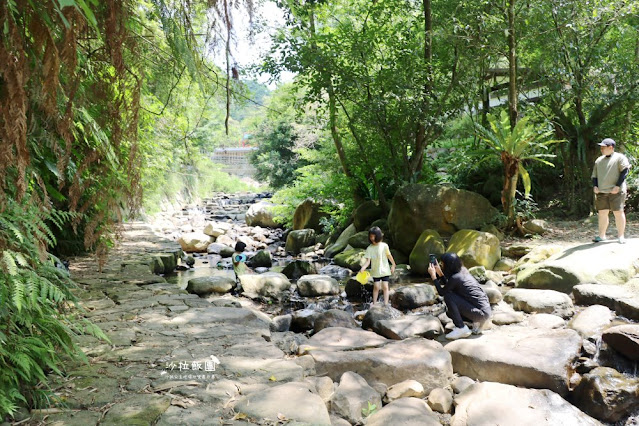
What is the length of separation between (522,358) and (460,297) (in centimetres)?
124

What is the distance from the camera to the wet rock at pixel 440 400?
11.4 feet

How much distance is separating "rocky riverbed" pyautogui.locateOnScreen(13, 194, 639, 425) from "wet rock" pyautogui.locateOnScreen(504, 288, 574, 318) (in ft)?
0.05

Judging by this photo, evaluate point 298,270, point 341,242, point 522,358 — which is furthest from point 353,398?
point 341,242

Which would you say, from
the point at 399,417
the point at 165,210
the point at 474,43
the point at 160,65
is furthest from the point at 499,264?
Answer: the point at 165,210

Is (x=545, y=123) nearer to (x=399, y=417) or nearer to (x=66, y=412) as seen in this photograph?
(x=399, y=417)

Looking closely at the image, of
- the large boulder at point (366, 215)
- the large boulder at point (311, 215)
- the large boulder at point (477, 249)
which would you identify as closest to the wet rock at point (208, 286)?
the large boulder at point (477, 249)

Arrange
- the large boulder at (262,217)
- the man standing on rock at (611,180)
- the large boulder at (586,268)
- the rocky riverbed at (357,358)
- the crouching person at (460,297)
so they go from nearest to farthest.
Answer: the rocky riverbed at (357,358) < the crouching person at (460,297) < the large boulder at (586,268) < the man standing on rock at (611,180) < the large boulder at (262,217)

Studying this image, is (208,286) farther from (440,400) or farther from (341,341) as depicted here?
(440,400)

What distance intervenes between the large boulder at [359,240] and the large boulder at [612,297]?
528 cm

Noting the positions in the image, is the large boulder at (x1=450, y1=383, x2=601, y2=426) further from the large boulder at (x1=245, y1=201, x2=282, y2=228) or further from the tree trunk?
the large boulder at (x1=245, y1=201, x2=282, y2=228)

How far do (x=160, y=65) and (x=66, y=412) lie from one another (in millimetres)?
3138

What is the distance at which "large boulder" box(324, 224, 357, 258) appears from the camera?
37.5 feet

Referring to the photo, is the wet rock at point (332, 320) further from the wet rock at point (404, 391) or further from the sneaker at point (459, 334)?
the wet rock at point (404, 391)

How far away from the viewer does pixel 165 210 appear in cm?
1995
